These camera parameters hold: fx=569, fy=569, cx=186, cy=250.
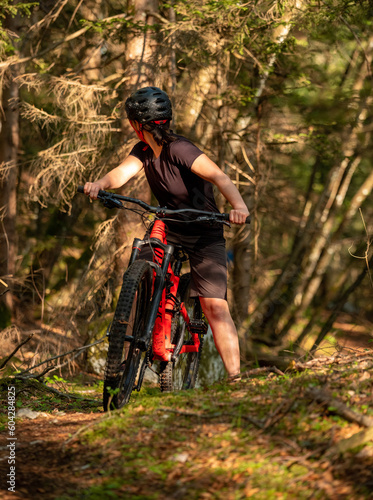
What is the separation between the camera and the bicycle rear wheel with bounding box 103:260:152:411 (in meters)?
3.64

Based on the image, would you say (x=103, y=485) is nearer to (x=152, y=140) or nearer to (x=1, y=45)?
(x=152, y=140)

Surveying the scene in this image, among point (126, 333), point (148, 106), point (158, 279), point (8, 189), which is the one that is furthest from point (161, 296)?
point (8, 189)

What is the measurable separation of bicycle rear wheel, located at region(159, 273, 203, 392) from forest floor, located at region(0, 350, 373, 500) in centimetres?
89

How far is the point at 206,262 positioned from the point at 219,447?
5.97 ft

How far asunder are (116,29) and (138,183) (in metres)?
2.02

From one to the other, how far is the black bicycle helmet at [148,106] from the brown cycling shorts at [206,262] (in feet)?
2.95

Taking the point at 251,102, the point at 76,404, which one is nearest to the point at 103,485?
the point at 76,404

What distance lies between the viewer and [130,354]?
3930 millimetres

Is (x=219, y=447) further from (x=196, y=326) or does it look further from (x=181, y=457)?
(x=196, y=326)

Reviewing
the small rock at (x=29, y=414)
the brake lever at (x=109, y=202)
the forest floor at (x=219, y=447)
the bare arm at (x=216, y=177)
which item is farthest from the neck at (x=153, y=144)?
the small rock at (x=29, y=414)

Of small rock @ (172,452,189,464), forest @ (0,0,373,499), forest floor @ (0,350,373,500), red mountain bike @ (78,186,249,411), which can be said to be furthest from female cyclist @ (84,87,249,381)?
forest @ (0,0,373,499)

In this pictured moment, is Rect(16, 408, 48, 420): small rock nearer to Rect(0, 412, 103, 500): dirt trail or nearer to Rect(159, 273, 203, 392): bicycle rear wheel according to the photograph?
Rect(0, 412, 103, 500): dirt trail

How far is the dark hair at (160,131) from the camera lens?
167 inches

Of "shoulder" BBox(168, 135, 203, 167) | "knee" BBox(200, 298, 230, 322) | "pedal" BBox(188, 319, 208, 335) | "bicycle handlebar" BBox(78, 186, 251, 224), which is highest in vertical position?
"shoulder" BBox(168, 135, 203, 167)
